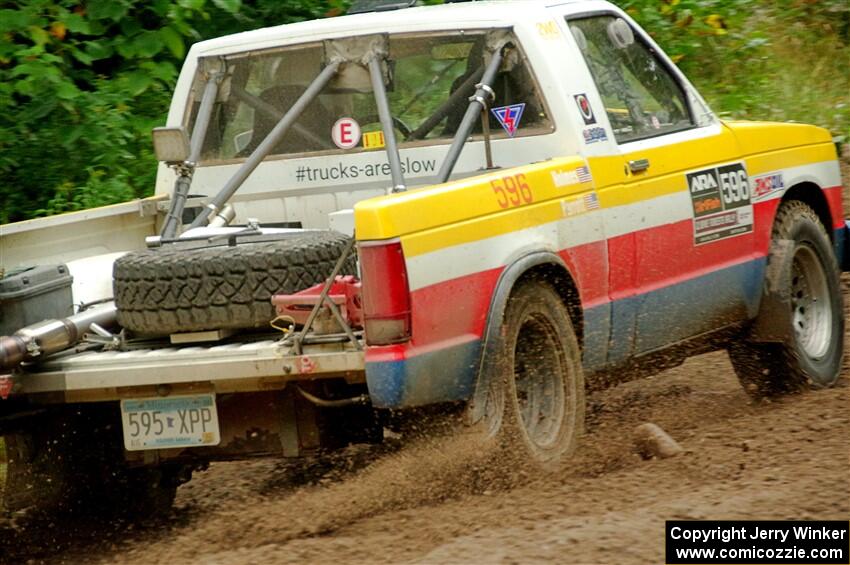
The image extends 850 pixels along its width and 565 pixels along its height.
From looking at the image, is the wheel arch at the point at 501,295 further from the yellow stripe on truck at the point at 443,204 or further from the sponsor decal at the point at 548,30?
the sponsor decal at the point at 548,30

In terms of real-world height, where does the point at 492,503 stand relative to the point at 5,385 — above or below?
below

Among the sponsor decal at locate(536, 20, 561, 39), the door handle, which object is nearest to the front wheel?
the door handle

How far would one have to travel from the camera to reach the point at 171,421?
209 inches

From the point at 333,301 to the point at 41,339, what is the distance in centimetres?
100

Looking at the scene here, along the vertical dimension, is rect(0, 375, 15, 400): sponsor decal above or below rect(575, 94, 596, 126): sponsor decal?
below

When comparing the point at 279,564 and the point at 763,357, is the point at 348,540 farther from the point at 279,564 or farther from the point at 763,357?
the point at 763,357

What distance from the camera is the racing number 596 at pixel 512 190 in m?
5.41

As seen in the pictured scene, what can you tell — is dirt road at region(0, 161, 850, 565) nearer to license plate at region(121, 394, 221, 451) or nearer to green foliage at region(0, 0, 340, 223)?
license plate at region(121, 394, 221, 451)

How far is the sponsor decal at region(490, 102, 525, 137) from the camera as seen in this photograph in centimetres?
621

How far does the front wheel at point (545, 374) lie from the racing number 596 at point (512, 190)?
314 mm

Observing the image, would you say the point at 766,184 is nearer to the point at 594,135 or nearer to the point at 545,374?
the point at 594,135

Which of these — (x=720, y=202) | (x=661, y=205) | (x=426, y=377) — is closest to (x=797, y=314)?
(x=720, y=202)

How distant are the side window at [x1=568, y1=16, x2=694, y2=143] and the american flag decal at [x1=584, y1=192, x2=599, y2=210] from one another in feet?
1.39

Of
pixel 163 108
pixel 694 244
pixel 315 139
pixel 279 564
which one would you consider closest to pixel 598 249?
pixel 694 244
